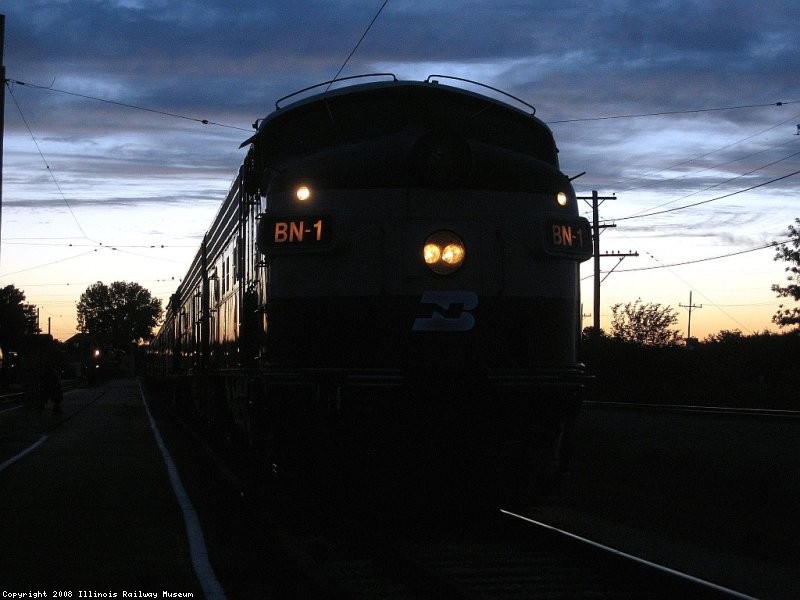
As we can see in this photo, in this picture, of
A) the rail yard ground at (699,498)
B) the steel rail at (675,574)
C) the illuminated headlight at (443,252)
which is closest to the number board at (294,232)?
the illuminated headlight at (443,252)

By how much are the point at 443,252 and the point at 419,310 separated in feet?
1.73

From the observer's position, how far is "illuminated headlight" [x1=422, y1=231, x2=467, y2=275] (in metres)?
8.63

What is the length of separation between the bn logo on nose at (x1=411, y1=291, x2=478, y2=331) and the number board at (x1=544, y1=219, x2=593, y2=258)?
89cm

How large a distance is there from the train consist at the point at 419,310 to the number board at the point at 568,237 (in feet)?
0.05

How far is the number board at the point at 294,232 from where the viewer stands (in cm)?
872

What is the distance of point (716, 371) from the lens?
5012 centimetres

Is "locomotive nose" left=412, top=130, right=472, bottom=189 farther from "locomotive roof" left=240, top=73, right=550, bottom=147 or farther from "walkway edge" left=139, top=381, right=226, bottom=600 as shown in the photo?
"walkway edge" left=139, top=381, right=226, bottom=600

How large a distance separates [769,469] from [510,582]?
28.8 feet

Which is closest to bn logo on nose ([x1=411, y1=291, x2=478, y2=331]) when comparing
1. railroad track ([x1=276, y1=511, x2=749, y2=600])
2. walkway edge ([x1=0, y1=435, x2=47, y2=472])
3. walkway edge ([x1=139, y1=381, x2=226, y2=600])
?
railroad track ([x1=276, y1=511, x2=749, y2=600])

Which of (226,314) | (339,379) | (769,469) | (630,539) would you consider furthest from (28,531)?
(769,469)

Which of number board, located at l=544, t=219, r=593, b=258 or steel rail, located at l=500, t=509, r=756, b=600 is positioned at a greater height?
number board, located at l=544, t=219, r=593, b=258

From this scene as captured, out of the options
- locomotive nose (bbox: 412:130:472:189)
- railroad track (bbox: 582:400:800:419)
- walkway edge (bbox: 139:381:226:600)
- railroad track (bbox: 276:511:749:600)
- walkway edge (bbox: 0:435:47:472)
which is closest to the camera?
railroad track (bbox: 276:511:749:600)

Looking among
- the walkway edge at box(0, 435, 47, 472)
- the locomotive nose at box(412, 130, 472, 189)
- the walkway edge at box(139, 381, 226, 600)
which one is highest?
the locomotive nose at box(412, 130, 472, 189)

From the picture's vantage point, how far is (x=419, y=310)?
8.56 meters
